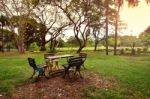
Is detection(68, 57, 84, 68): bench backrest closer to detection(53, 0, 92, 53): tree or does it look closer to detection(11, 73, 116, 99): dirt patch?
detection(11, 73, 116, 99): dirt patch

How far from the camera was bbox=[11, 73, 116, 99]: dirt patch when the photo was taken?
31.1 ft

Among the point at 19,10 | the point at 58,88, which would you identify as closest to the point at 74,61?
the point at 58,88

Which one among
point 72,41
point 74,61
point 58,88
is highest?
point 72,41

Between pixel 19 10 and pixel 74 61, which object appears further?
pixel 19 10

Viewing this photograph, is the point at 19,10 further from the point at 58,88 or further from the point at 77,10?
the point at 58,88

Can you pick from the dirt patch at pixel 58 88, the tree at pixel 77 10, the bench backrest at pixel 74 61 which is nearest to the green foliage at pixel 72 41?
the tree at pixel 77 10

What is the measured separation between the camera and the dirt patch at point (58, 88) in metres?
9.47

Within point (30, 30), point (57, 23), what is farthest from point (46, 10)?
point (30, 30)

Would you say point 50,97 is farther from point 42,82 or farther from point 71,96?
point 42,82

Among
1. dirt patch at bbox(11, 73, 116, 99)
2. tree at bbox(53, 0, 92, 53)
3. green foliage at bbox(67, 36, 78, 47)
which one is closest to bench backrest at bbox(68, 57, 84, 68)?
dirt patch at bbox(11, 73, 116, 99)

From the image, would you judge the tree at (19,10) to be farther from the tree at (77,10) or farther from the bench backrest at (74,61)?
the bench backrest at (74,61)

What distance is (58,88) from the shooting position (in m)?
10.4

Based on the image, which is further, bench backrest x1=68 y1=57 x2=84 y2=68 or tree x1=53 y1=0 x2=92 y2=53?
tree x1=53 y1=0 x2=92 y2=53

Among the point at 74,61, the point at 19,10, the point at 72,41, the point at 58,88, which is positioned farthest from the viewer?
the point at 72,41
